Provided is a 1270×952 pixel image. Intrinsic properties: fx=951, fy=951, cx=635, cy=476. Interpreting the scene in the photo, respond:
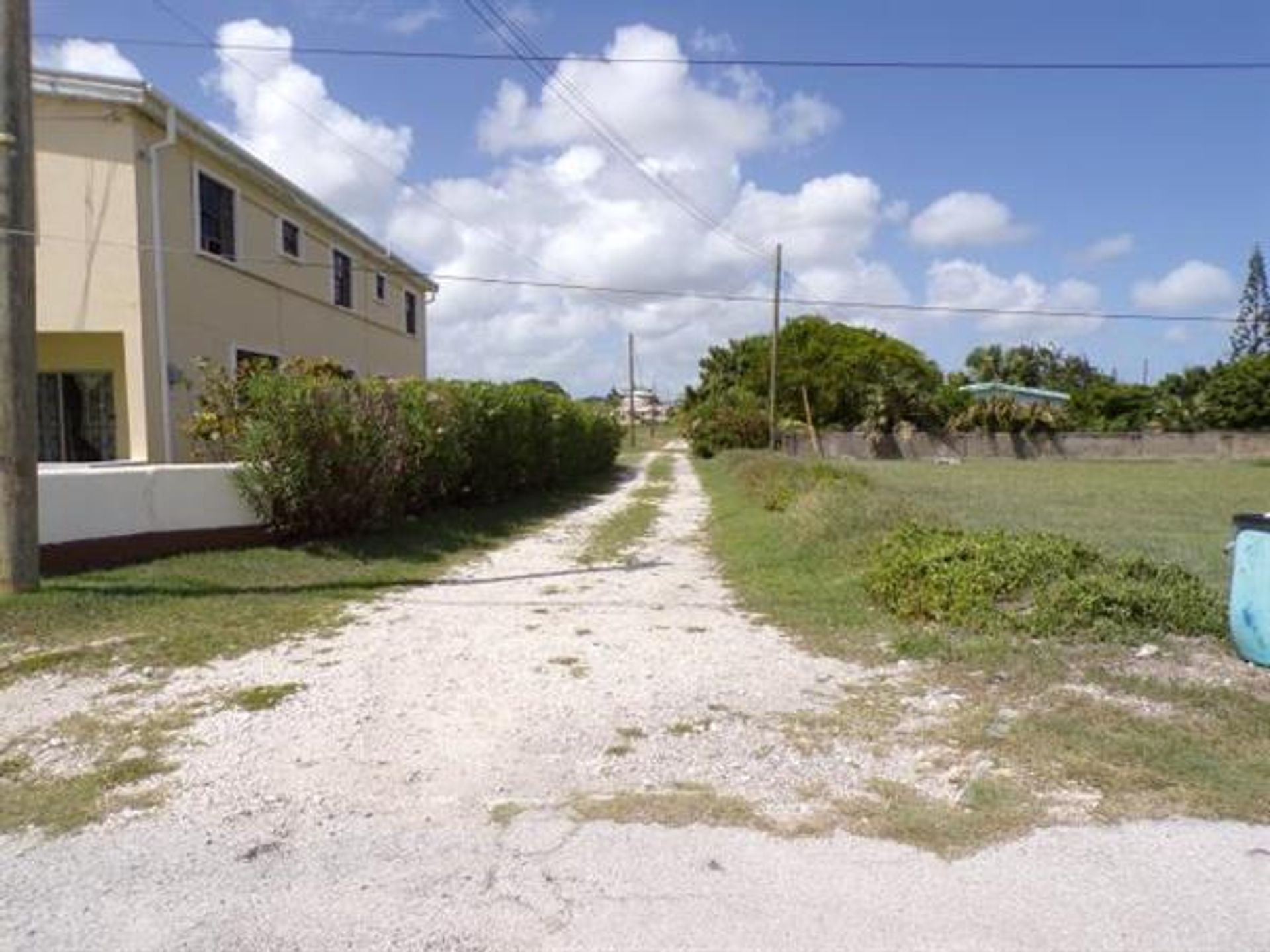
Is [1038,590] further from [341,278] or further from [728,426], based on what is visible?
[728,426]

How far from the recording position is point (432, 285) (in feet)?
93.1

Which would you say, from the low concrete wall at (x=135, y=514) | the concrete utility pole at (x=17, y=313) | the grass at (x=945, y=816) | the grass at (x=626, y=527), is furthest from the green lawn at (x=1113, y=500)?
the concrete utility pole at (x=17, y=313)

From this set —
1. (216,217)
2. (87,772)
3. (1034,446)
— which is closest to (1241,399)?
(1034,446)

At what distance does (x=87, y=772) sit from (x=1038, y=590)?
19.3 feet

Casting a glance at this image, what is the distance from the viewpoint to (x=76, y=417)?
15.0 metres

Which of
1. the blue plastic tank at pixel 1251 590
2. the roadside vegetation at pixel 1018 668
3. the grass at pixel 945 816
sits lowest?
the grass at pixel 945 816

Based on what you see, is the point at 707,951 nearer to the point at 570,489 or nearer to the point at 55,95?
the point at 55,95

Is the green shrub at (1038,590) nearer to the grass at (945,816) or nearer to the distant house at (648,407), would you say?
the grass at (945,816)

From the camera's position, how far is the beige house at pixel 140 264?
12.8 metres

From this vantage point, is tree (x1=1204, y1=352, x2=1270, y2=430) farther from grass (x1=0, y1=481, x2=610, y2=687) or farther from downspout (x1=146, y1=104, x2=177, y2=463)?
downspout (x1=146, y1=104, x2=177, y2=463)

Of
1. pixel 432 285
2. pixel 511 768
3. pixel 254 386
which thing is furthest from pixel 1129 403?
pixel 511 768

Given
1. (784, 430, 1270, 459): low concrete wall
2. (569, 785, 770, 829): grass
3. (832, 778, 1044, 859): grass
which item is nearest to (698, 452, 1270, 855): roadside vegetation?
(832, 778, 1044, 859): grass

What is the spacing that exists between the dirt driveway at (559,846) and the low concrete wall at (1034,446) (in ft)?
139

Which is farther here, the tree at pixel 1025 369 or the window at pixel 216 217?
the tree at pixel 1025 369
